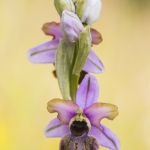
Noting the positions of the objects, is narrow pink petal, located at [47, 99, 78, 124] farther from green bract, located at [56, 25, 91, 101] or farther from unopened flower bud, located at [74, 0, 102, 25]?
unopened flower bud, located at [74, 0, 102, 25]

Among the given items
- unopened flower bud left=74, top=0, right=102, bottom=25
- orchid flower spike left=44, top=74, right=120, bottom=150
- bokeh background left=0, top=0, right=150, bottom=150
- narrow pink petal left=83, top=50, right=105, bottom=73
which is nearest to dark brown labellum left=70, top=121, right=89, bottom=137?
orchid flower spike left=44, top=74, right=120, bottom=150

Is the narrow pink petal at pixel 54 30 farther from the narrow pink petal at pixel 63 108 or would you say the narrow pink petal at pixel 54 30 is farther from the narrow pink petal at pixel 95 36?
the narrow pink petal at pixel 63 108

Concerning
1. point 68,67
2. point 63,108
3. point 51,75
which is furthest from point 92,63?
point 51,75

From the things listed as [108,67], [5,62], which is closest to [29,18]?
[5,62]

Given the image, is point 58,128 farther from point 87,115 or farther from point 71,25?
point 71,25

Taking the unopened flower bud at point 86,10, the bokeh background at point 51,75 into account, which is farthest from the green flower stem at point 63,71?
the bokeh background at point 51,75

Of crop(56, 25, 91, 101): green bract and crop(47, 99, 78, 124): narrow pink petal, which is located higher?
crop(56, 25, 91, 101): green bract

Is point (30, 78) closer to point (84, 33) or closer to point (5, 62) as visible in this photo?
point (5, 62)

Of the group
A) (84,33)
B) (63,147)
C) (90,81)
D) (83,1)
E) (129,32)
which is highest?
(129,32)
